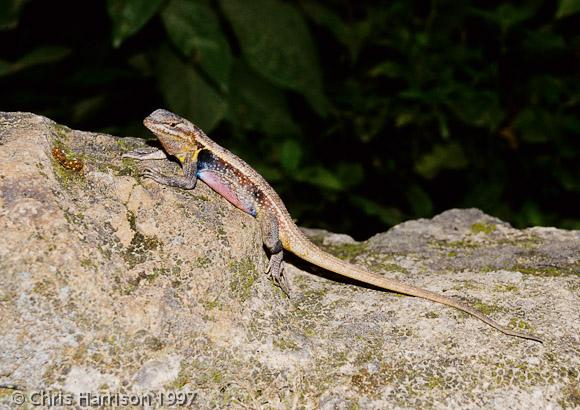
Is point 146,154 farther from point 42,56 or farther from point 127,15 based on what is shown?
point 42,56

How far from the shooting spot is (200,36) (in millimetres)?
5590

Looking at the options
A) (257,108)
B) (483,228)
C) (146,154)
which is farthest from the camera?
(257,108)

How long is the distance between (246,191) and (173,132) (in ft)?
1.97

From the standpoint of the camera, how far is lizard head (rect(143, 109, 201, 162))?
4020 mm

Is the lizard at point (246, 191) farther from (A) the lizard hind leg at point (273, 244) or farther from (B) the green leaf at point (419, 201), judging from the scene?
(B) the green leaf at point (419, 201)

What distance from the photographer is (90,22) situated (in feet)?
20.9

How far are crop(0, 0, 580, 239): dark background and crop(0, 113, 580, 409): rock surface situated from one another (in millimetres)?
2189

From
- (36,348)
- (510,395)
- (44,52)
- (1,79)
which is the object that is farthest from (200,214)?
(1,79)

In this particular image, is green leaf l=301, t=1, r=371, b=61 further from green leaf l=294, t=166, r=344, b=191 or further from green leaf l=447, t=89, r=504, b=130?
green leaf l=294, t=166, r=344, b=191

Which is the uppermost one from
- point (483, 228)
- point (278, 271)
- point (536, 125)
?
point (536, 125)

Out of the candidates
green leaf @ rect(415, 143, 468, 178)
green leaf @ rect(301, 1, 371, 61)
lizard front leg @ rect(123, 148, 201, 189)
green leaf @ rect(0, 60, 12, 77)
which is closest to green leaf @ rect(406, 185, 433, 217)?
green leaf @ rect(415, 143, 468, 178)

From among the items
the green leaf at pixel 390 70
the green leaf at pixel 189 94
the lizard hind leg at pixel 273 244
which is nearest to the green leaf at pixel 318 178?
the green leaf at pixel 189 94

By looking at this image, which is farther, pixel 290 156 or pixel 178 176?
pixel 290 156

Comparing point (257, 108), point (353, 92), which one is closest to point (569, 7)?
point (353, 92)
